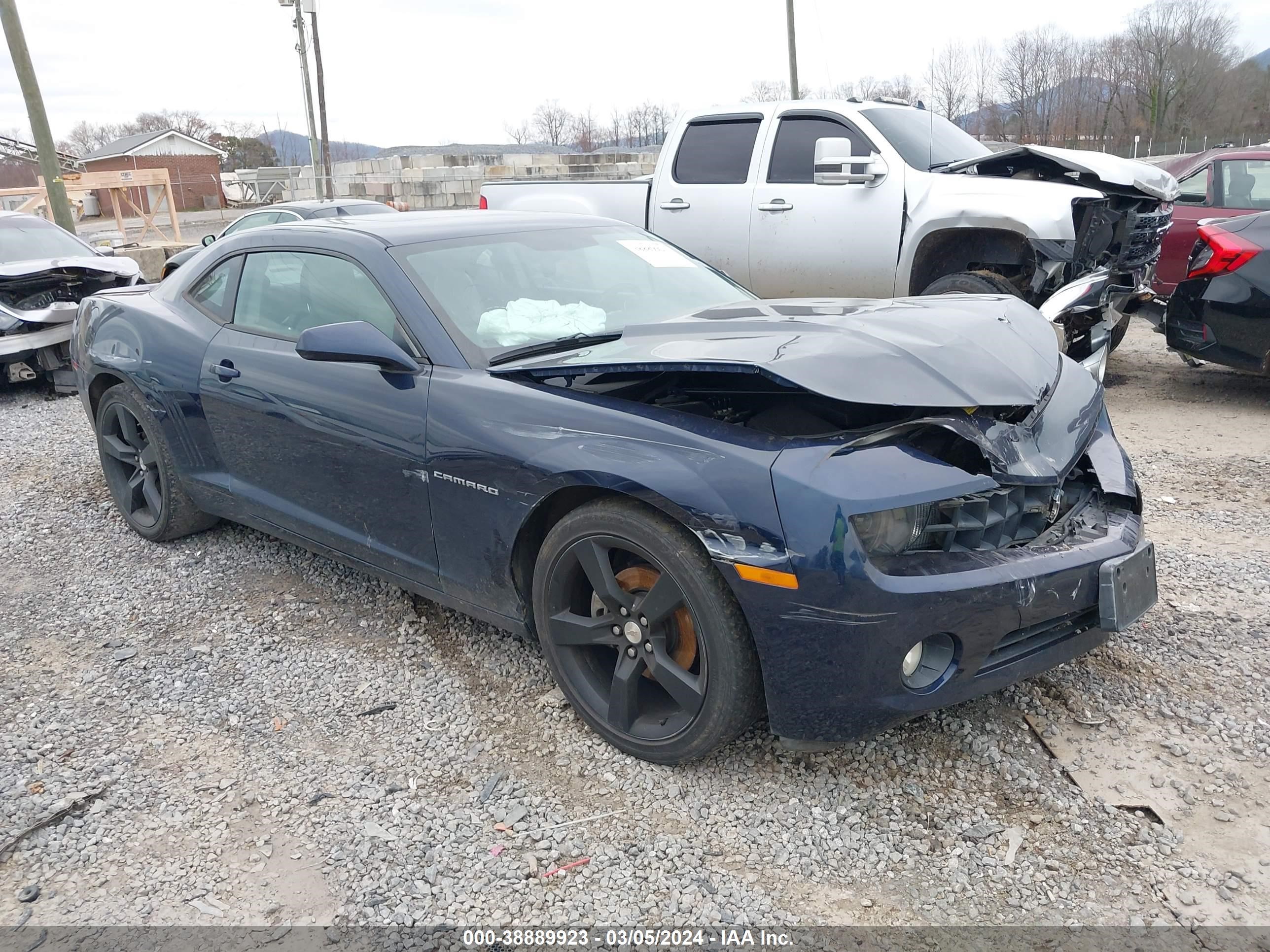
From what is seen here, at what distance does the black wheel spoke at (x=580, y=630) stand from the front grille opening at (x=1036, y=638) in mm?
1020

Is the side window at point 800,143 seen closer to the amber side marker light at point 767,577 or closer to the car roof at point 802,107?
the car roof at point 802,107

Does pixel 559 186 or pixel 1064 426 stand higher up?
pixel 559 186

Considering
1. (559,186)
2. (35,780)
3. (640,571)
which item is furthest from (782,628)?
(559,186)

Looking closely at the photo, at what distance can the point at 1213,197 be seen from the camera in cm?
810

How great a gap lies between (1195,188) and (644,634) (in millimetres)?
8068

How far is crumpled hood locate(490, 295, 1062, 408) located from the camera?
2.47 meters

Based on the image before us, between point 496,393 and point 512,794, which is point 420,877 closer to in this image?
point 512,794

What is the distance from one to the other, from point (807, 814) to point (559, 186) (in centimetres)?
645

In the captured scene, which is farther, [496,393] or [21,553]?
[21,553]

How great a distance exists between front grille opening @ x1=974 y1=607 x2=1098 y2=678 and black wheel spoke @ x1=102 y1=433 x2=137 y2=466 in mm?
4150

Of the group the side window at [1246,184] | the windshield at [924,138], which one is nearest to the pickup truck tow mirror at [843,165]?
the windshield at [924,138]

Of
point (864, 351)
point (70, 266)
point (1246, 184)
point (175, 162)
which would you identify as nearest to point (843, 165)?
point (1246, 184)

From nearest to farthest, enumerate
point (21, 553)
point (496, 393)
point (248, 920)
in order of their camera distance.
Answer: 1. point (248, 920)
2. point (496, 393)
3. point (21, 553)

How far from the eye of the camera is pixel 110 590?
422cm
